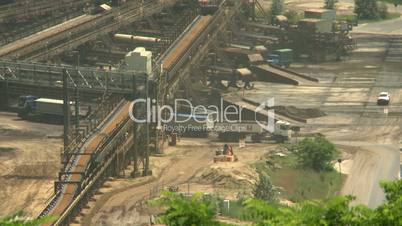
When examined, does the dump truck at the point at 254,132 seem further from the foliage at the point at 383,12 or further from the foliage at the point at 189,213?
the foliage at the point at 383,12

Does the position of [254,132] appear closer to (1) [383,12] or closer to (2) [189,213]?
(2) [189,213]

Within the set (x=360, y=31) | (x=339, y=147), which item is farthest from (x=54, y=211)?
(x=360, y=31)

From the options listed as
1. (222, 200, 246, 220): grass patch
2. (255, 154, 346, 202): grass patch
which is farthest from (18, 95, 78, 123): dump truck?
(222, 200, 246, 220): grass patch

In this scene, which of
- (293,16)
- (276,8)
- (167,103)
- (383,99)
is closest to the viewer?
(167,103)

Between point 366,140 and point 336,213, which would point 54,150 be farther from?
point 336,213

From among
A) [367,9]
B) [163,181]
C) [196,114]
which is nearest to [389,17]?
[367,9]

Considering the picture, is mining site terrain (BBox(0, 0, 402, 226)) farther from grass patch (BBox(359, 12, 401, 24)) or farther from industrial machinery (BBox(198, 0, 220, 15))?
grass patch (BBox(359, 12, 401, 24))
